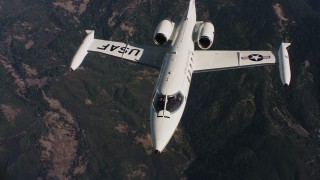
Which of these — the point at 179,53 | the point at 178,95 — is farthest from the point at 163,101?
the point at 179,53

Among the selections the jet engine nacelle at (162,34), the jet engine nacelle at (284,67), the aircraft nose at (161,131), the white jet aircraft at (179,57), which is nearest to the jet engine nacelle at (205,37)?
the white jet aircraft at (179,57)

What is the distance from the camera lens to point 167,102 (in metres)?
45.3

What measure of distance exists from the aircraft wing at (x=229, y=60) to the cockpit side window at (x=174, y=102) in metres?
10.3

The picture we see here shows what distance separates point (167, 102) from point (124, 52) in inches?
647

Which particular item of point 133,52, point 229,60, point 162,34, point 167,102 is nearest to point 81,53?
point 133,52

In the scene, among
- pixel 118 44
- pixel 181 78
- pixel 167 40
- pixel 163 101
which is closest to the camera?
pixel 163 101

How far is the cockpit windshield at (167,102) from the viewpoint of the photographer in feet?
148

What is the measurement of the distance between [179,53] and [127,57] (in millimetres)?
8821

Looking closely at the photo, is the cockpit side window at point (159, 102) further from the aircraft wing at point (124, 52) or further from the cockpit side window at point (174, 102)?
the aircraft wing at point (124, 52)

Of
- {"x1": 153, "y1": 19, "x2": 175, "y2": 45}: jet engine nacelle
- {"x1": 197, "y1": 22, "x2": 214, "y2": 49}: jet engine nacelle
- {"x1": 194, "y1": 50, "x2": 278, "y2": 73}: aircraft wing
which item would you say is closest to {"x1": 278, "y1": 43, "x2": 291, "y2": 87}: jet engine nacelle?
{"x1": 194, "y1": 50, "x2": 278, "y2": 73}: aircraft wing

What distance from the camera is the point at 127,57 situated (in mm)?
58062

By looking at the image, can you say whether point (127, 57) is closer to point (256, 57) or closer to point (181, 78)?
point (181, 78)

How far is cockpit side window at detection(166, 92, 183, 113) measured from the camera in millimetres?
45234

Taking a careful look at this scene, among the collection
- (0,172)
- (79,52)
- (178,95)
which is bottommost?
(79,52)
